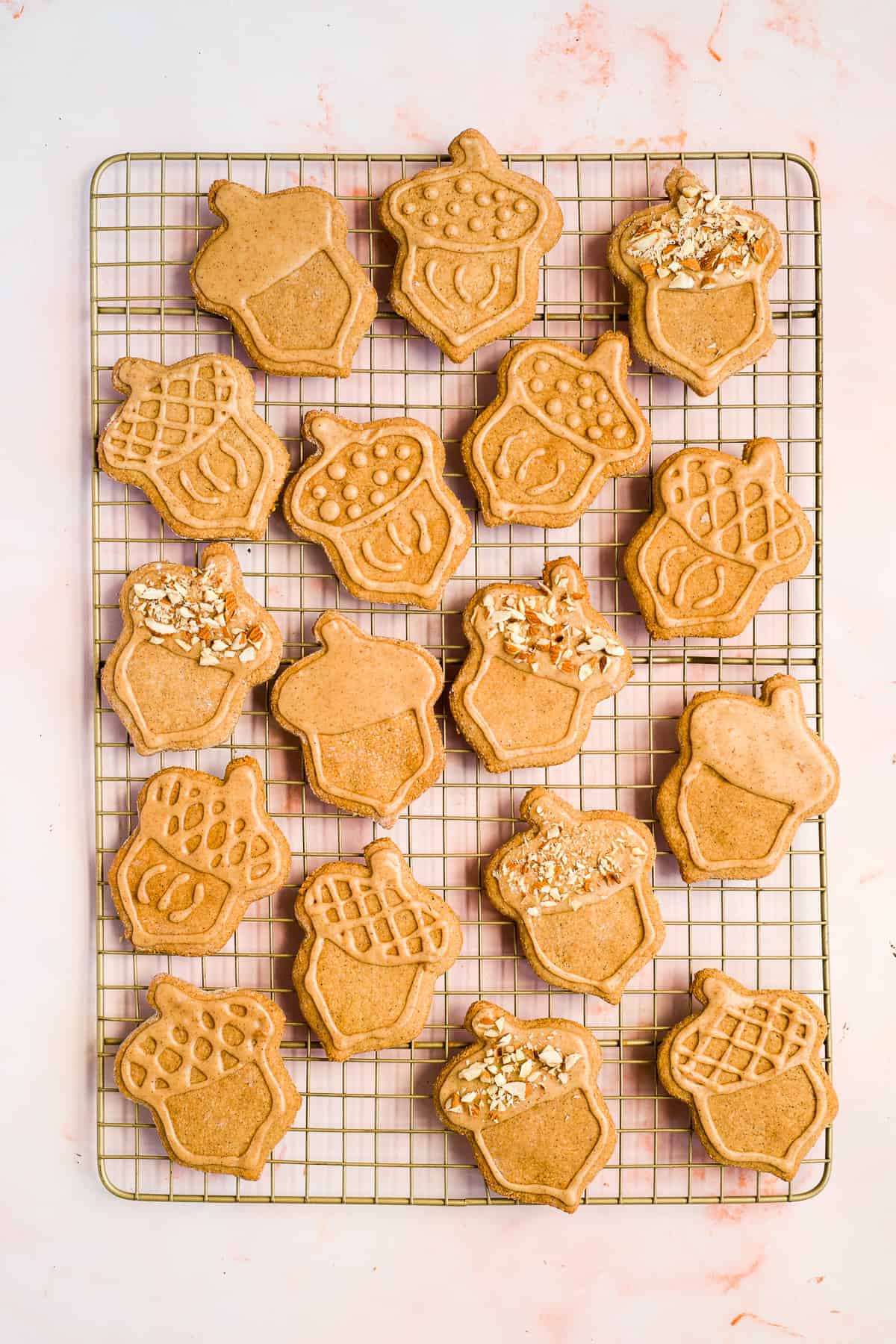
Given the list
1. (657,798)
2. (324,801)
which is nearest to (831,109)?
(657,798)

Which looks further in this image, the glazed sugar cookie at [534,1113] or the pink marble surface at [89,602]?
the pink marble surface at [89,602]

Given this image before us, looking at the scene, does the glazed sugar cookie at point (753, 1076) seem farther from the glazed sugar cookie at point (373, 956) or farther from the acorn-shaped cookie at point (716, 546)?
the acorn-shaped cookie at point (716, 546)

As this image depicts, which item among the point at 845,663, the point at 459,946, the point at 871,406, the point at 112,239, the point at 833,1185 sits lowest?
the point at 833,1185

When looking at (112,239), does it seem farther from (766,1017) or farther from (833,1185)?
(833,1185)

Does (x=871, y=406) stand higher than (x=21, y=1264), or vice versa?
(x=871, y=406)

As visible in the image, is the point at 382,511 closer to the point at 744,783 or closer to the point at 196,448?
the point at 196,448

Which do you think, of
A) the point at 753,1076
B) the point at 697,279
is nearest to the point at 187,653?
the point at 697,279

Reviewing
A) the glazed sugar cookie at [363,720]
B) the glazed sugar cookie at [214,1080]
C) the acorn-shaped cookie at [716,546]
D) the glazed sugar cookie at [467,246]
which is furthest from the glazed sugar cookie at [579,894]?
the glazed sugar cookie at [467,246]
